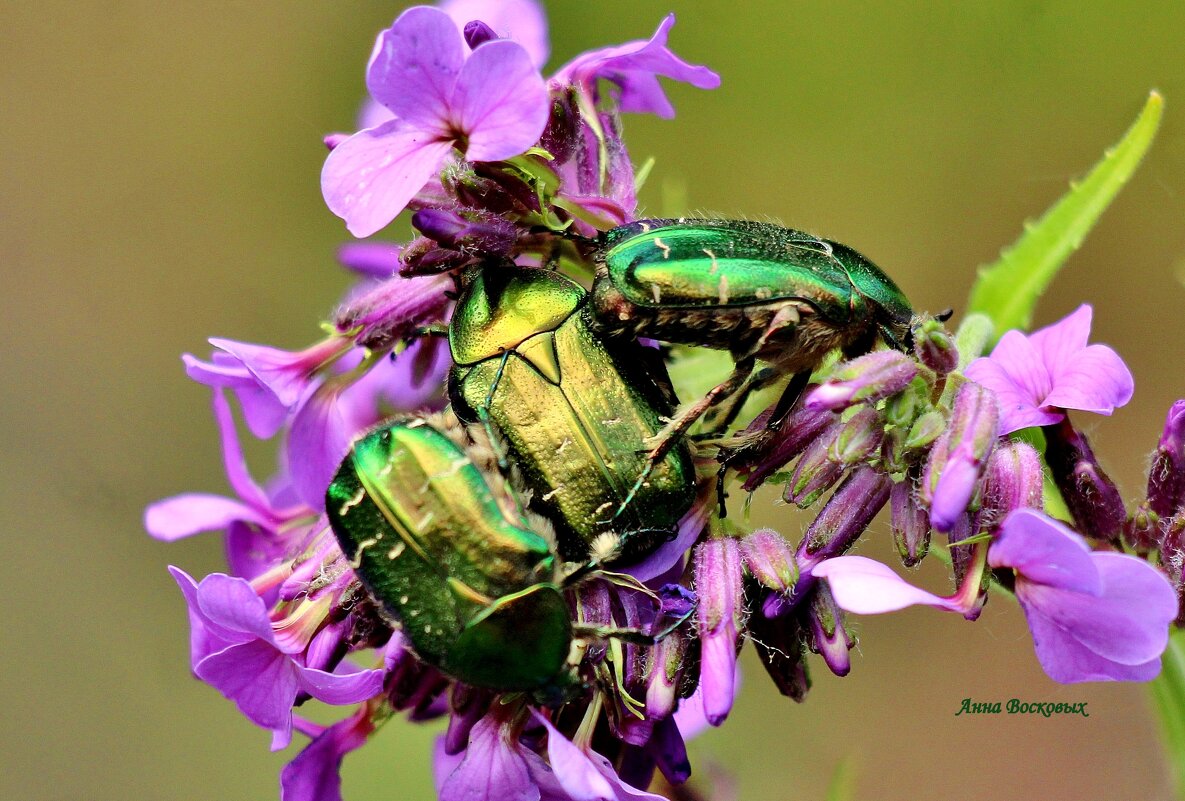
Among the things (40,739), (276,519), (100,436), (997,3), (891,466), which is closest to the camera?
(891,466)

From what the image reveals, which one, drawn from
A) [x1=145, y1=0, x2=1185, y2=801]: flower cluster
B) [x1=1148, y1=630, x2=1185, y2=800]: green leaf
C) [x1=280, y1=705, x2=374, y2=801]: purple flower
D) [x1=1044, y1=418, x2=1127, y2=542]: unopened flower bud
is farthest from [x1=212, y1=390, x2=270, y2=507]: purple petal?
[x1=1148, y1=630, x2=1185, y2=800]: green leaf

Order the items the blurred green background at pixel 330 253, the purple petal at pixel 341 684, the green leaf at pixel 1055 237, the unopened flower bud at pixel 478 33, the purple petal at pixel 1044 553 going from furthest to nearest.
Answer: the blurred green background at pixel 330 253 → the green leaf at pixel 1055 237 → the unopened flower bud at pixel 478 33 → the purple petal at pixel 341 684 → the purple petal at pixel 1044 553

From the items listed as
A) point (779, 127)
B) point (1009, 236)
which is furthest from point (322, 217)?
point (1009, 236)

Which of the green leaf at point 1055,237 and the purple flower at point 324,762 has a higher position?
the green leaf at point 1055,237

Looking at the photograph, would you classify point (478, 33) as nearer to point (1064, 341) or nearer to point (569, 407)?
point (569, 407)

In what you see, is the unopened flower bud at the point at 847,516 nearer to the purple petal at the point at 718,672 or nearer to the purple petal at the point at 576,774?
the purple petal at the point at 718,672

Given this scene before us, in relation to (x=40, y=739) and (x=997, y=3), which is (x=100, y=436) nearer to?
(x=40, y=739)

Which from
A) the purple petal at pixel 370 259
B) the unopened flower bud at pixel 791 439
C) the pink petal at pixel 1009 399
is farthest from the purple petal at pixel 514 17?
the pink petal at pixel 1009 399
